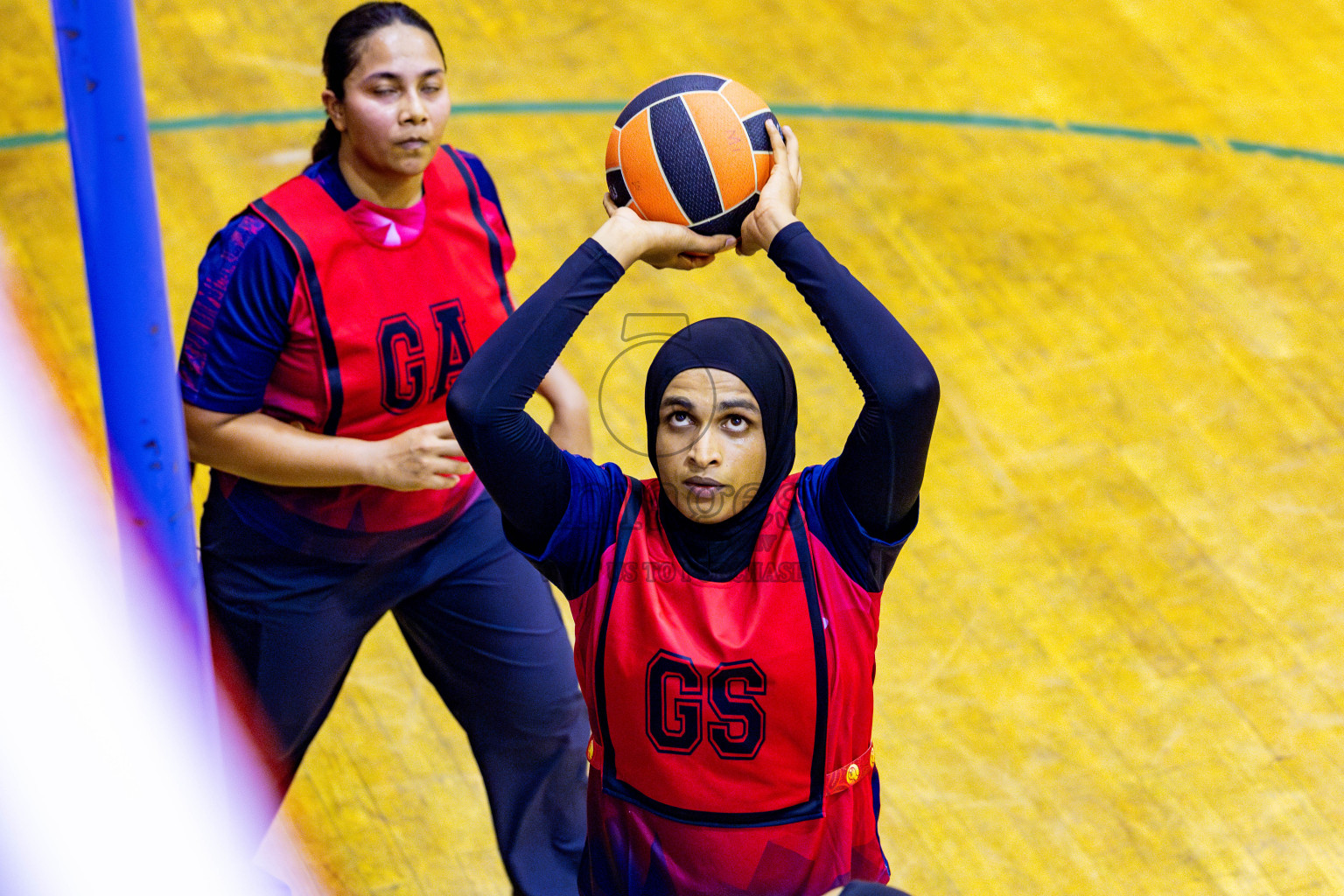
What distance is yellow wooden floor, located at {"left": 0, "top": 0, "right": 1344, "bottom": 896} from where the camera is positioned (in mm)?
3695

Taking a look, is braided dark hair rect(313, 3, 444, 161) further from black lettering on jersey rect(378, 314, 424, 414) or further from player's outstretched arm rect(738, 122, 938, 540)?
player's outstretched arm rect(738, 122, 938, 540)

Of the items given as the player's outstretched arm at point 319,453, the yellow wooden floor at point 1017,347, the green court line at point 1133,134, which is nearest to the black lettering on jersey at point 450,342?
the player's outstretched arm at point 319,453

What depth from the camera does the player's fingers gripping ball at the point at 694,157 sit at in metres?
2.42

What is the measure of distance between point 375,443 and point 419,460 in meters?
0.12

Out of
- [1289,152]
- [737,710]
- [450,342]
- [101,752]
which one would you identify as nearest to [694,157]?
[450,342]

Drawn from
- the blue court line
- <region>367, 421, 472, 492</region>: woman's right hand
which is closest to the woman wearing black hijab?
<region>367, 421, 472, 492</region>: woman's right hand

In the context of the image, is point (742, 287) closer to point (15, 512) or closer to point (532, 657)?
point (532, 657)

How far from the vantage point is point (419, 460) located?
9.16ft

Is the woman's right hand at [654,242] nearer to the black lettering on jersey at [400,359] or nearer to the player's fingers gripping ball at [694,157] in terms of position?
the player's fingers gripping ball at [694,157]

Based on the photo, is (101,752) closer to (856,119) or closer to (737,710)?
(737,710)

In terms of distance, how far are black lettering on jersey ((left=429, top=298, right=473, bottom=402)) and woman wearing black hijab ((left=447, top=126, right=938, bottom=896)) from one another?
0.63 meters

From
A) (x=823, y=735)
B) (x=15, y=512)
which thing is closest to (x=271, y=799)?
(x=15, y=512)

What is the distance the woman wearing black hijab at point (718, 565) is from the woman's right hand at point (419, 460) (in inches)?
17.8

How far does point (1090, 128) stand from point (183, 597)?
166 inches
